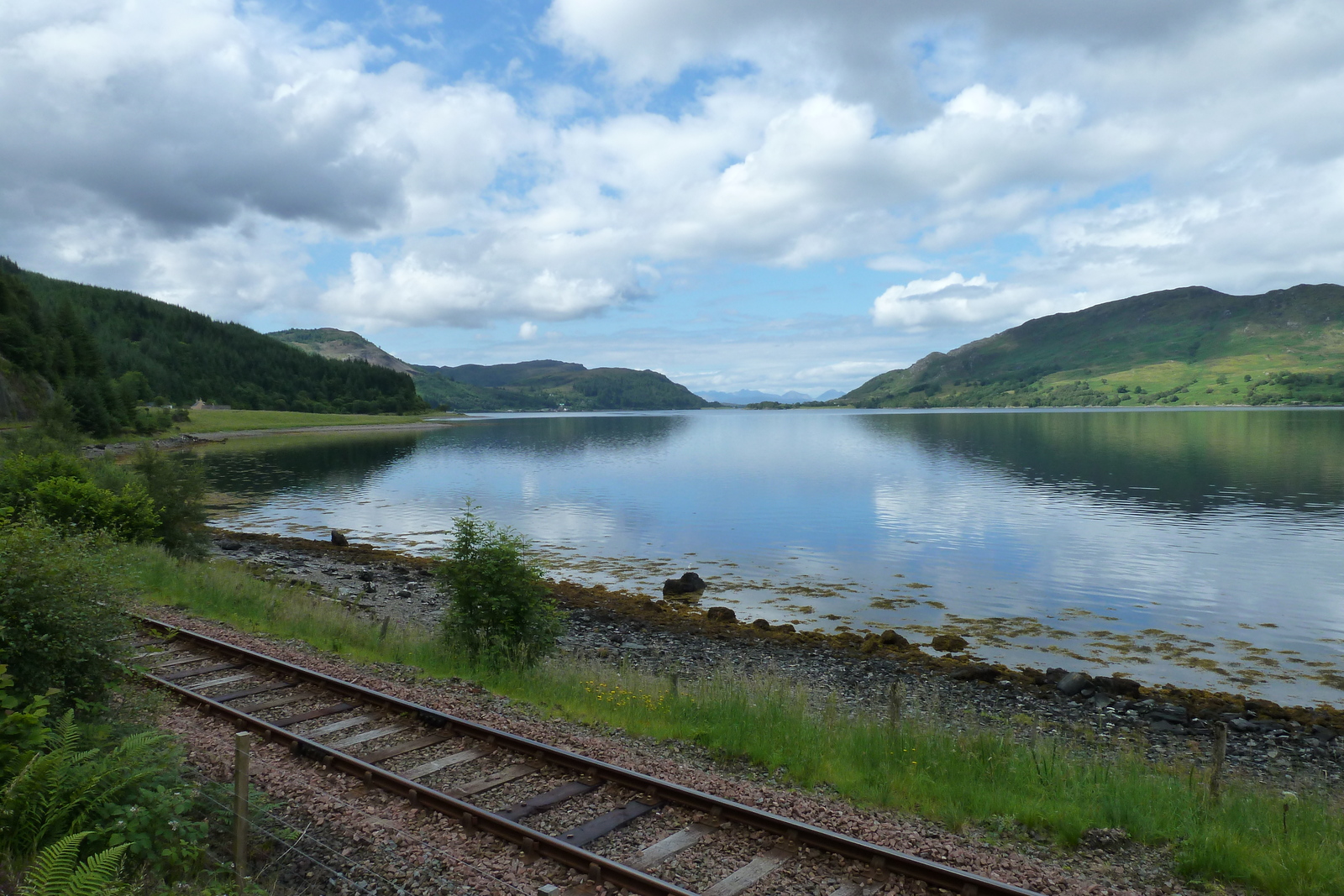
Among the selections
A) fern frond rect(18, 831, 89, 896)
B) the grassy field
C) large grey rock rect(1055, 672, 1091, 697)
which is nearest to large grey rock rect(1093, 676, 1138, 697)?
large grey rock rect(1055, 672, 1091, 697)

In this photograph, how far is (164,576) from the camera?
24.3m

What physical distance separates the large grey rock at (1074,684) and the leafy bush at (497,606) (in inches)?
565

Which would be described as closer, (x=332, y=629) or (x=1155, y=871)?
(x=1155, y=871)

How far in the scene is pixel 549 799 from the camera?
9672 mm

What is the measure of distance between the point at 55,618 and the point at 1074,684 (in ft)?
75.2

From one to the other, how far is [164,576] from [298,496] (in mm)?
43229

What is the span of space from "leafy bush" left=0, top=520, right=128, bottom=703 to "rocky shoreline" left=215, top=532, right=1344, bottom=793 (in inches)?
506

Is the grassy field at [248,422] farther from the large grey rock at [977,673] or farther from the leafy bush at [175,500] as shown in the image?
the large grey rock at [977,673]

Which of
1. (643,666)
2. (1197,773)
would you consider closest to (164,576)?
(643,666)

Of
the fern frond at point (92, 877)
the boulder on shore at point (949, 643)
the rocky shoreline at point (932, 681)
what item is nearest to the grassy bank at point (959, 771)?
the rocky shoreline at point (932, 681)

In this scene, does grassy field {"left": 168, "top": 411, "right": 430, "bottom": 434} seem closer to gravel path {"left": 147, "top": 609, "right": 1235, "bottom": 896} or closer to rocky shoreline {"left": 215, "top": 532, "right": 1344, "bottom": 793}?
rocky shoreline {"left": 215, "top": 532, "right": 1344, "bottom": 793}

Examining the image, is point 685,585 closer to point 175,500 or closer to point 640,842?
point 175,500

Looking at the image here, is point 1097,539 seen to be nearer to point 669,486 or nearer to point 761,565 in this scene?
point 761,565

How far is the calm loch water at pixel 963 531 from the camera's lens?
88.5ft
